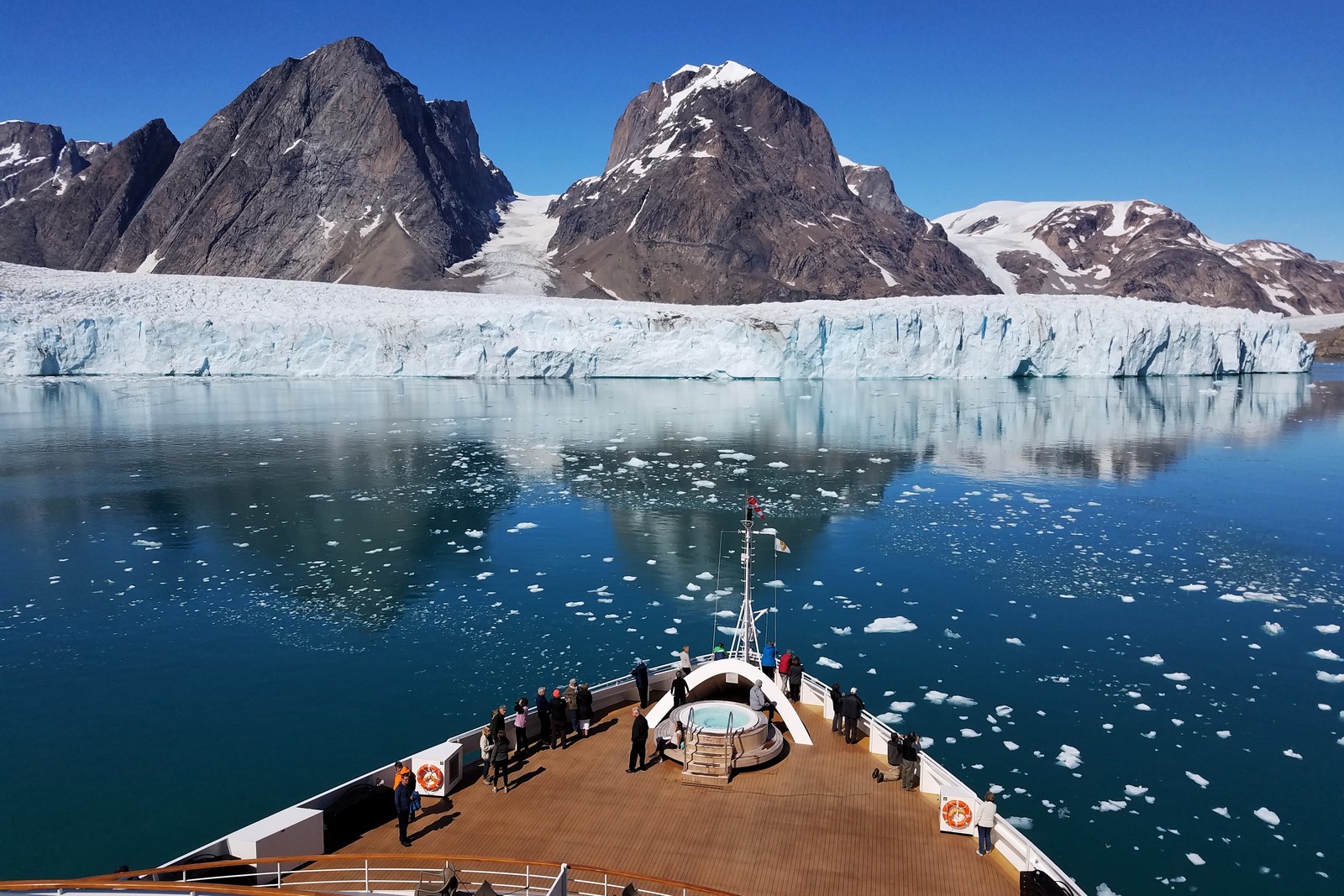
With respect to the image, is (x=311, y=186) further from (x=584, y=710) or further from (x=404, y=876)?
(x=404, y=876)

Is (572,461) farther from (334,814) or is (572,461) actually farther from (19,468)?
(334,814)

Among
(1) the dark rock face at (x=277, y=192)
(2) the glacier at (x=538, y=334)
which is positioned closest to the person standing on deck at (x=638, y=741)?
(2) the glacier at (x=538, y=334)

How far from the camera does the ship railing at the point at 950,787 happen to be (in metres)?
8.66

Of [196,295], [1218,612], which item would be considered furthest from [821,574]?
[196,295]

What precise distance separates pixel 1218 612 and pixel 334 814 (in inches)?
724

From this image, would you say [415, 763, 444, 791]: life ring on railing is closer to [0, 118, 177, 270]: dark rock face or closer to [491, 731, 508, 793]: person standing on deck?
[491, 731, 508, 793]: person standing on deck

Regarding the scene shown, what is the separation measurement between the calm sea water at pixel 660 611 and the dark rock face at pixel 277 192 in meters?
106

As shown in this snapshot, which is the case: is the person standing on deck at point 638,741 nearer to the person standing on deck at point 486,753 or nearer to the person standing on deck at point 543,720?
the person standing on deck at point 543,720

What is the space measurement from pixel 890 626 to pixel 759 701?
6.42 meters

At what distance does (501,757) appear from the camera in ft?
34.4

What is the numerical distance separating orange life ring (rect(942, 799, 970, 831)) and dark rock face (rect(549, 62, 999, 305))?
112803 mm

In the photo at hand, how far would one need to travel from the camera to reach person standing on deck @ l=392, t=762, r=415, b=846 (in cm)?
938

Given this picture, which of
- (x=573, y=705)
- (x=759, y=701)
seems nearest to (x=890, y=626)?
(x=759, y=701)

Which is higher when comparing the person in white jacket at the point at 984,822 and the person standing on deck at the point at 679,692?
the person standing on deck at the point at 679,692
